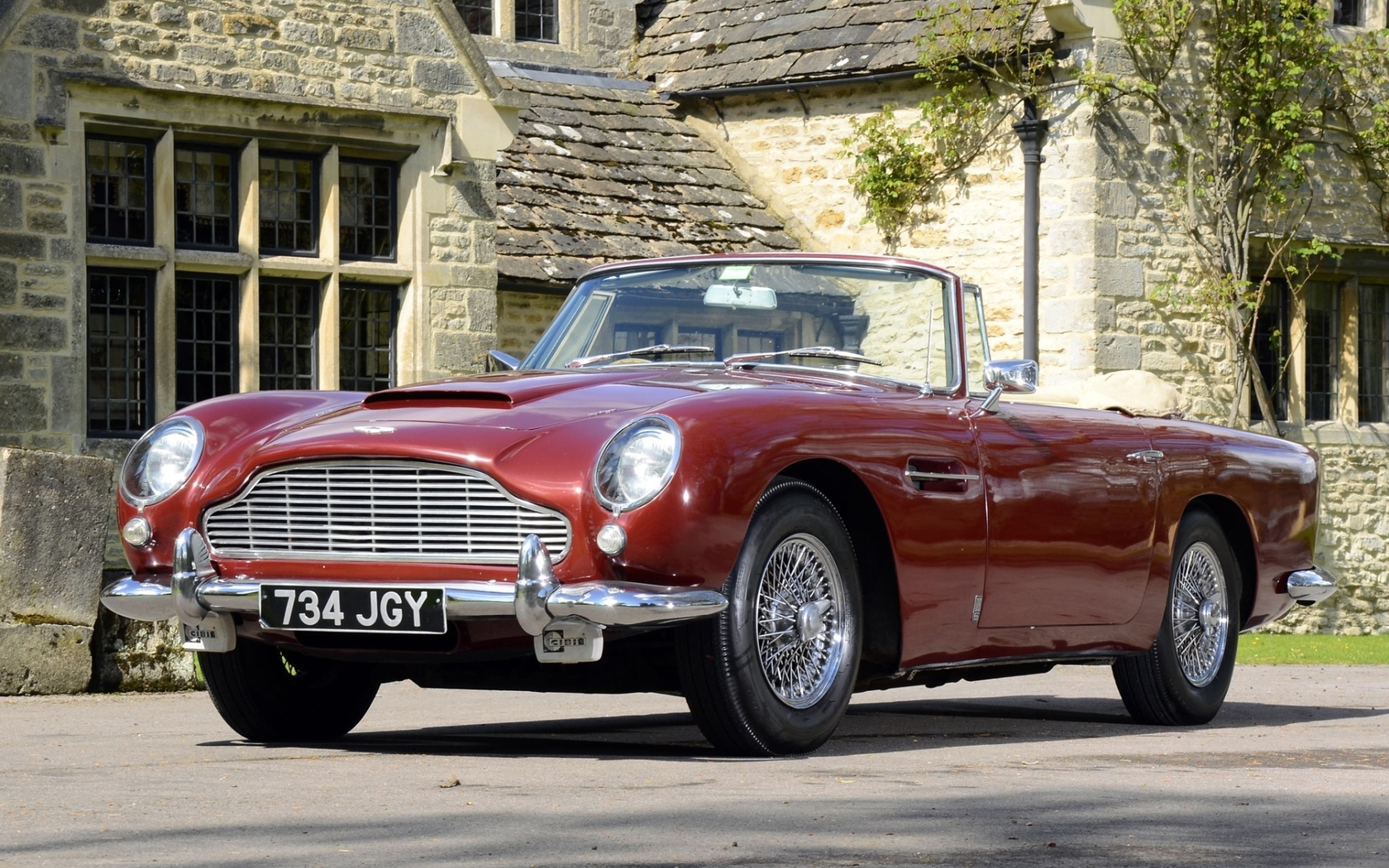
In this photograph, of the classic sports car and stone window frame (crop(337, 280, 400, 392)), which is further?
stone window frame (crop(337, 280, 400, 392))

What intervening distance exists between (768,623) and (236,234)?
29.9ft

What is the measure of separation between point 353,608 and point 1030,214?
41.0 ft

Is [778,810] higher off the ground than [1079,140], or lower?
lower

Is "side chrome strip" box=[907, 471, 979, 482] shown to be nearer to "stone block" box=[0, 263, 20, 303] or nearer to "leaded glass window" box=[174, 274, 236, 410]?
"stone block" box=[0, 263, 20, 303]

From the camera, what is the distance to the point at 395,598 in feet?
19.6

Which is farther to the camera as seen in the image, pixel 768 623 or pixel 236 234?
pixel 236 234

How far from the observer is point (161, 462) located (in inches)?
264

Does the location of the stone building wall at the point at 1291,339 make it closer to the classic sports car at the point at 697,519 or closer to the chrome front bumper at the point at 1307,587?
the chrome front bumper at the point at 1307,587

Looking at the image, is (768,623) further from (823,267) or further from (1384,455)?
(1384,455)

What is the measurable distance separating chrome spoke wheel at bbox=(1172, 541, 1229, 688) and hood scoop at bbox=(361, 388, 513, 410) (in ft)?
10.2

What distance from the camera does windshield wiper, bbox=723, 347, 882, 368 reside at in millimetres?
7305

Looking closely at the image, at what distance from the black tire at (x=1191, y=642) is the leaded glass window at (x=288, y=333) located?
7842 millimetres

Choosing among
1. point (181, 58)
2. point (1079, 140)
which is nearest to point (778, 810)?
point (181, 58)

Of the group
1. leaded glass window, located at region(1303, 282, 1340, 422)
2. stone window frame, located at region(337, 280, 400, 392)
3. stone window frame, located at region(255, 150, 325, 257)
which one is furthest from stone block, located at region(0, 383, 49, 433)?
leaded glass window, located at region(1303, 282, 1340, 422)
